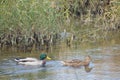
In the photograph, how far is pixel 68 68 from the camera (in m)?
13.8

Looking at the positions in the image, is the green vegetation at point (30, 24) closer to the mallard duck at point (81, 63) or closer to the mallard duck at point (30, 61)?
the mallard duck at point (30, 61)

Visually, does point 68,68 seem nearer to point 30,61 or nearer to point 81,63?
point 81,63

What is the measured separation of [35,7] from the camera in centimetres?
1574

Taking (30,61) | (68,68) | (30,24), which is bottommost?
(68,68)

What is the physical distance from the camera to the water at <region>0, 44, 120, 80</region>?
12.4 metres

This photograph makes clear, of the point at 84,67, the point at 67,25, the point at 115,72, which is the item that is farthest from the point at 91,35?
the point at 115,72

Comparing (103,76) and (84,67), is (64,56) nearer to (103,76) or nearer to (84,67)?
(84,67)

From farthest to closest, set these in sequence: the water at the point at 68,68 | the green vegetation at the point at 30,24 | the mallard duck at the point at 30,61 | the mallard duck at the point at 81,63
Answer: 1. the green vegetation at the point at 30,24
2. the mallard duck at the point at 30,61
3. the mallard duck at the point at 81,63
4. the water at the point at 68,68

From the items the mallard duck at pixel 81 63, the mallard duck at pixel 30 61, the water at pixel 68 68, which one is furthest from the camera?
the mallard duck at pixel 30 61

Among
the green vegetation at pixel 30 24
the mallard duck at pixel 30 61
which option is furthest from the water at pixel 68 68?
the green vegetation at pixel 30 24

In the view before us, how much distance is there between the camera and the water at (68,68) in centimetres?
1243

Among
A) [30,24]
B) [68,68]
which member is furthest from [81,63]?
[30,24]

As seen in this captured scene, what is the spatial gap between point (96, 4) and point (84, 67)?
6702mm

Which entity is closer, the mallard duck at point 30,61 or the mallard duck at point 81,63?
the mallard duck at point 81,63
